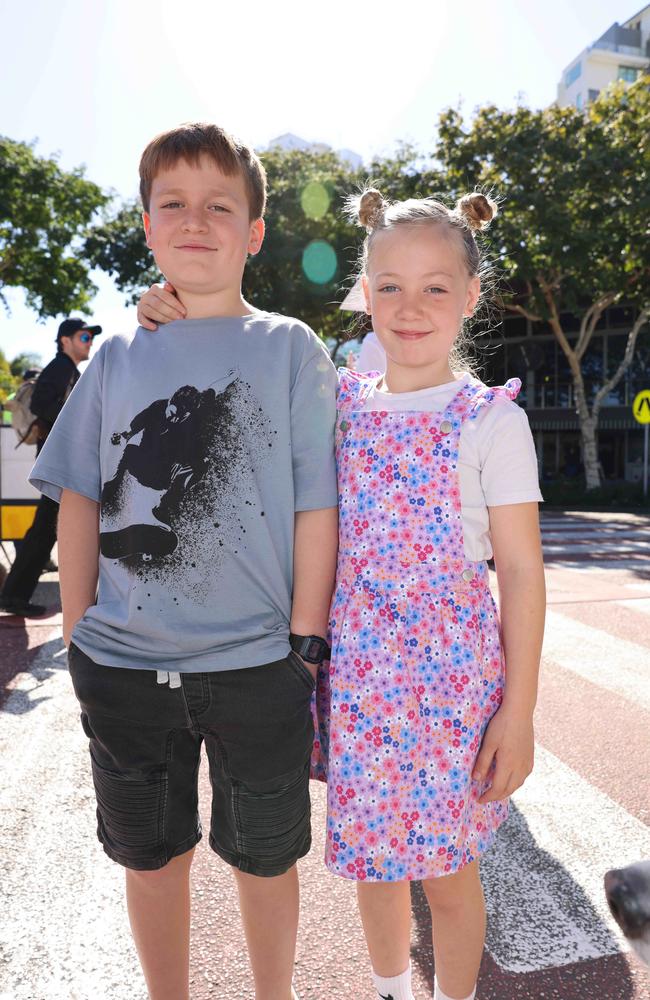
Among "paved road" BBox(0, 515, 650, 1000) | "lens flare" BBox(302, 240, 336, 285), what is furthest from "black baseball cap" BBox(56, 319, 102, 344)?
"lens flare" BBox(302, 240, 336, 285)

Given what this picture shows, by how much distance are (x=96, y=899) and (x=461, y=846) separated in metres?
1.28

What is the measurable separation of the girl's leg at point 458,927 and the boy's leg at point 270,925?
1.02 feet

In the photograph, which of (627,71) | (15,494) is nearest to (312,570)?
(15,494)

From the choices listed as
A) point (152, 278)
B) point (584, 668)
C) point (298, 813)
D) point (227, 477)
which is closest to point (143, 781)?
point (298, 813)

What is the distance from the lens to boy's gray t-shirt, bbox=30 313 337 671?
59.2 inches

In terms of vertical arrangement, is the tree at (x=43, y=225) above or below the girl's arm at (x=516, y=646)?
above

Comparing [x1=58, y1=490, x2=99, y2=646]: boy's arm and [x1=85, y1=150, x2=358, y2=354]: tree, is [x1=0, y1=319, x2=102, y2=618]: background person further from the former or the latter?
[x1=85, y1=150, x2=358, y2=354]: tree

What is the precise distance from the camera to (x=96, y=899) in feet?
7.18

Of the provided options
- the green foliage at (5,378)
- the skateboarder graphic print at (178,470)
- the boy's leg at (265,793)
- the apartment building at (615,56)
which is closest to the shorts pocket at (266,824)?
the boy's leg at (265,793)

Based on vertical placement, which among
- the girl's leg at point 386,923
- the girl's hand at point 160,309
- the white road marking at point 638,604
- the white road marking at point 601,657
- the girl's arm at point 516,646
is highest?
the girl's hand at point 160,309

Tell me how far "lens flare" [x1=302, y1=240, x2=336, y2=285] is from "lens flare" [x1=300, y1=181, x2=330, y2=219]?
2.85ft

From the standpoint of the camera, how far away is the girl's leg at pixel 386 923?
164 cm

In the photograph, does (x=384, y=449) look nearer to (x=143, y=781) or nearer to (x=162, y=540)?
(x=162, y=540)

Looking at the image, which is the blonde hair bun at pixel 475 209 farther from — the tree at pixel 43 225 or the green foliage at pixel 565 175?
the tree at pixel 43 225
